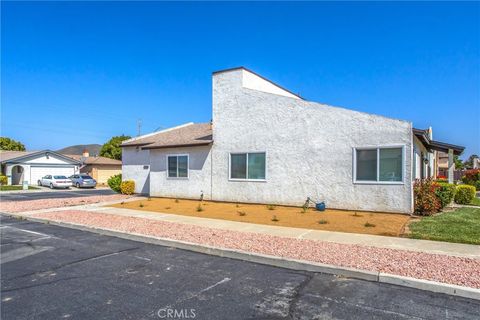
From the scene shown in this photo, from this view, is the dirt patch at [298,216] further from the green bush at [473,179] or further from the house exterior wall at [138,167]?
the green bush at [473,179]

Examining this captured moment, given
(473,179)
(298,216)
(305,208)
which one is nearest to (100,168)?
(305,208)

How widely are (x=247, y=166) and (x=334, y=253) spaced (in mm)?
9467

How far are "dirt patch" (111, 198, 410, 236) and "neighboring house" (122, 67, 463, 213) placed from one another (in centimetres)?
79

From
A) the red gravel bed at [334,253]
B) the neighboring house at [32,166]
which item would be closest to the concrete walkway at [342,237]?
the red gravel bed at [334,253]

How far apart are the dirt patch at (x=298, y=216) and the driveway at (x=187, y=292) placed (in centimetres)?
433

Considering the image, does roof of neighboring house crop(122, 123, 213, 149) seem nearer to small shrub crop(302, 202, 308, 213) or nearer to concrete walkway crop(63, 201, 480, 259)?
small shrub crop(302, 202, 308, 213)

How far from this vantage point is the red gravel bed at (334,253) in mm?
5754

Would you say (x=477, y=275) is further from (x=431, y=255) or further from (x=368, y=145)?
(x=368, y=145)

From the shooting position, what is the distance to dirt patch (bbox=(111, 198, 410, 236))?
1013cm

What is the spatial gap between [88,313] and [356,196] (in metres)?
11.1

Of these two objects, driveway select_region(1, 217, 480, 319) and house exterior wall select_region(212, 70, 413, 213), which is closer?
driveway select_region(1, 217, 480, 319)

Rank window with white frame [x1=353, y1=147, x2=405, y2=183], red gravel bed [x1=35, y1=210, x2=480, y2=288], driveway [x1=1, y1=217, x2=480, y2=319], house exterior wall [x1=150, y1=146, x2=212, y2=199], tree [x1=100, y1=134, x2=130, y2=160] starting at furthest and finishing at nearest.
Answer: tree [x1=100, y1=134, x2=130, y2=160] < house exterior wall [x1=150, y1=146, x2=212, y2=199] < window with white frame [x1=353, y1=147, x2=405, y2=183] < red gravel bed [x1=35, y1=210, x2=480, y2=288] < driveway [x1=1, y1=217, x2=480, y2=319]

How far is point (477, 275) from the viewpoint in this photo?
5.55 meters

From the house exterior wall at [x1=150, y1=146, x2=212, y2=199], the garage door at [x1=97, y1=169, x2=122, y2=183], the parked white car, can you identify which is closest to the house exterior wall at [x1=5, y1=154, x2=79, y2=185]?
the parked white car
